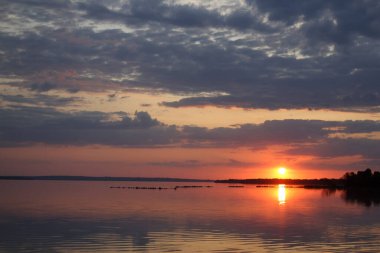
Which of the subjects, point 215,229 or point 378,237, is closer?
point 378,237

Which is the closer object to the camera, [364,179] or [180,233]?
[180,233]

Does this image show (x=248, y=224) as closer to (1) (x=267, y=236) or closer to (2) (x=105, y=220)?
(1) (x=267, y=236)

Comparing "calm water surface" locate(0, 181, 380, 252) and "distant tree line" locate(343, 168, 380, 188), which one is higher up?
"distant tree line" locate(343, 168, 380, 188)

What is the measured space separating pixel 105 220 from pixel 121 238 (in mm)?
13773

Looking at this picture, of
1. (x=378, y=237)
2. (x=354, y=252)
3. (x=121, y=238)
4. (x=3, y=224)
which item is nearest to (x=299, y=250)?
(x=354, y=252)

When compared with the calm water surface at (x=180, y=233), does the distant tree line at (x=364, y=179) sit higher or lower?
higher

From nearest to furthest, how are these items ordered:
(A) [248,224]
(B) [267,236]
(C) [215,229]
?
(B) [267,236]
(C) [215,229]
(A) [248,224]

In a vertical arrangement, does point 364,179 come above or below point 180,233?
above

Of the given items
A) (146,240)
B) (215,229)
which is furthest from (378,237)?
(146,240)

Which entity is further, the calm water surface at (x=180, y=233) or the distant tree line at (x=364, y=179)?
the distant tree line at (x=364, y=179)

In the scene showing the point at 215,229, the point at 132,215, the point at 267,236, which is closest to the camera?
the point at 267,236

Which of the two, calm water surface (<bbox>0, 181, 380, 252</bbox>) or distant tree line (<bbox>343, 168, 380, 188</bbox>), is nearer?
calm water surface (<bbox>0, 181, 380, 252</bbox>)

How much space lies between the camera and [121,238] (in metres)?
39.0

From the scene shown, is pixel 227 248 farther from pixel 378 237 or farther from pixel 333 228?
pixel 333 228
